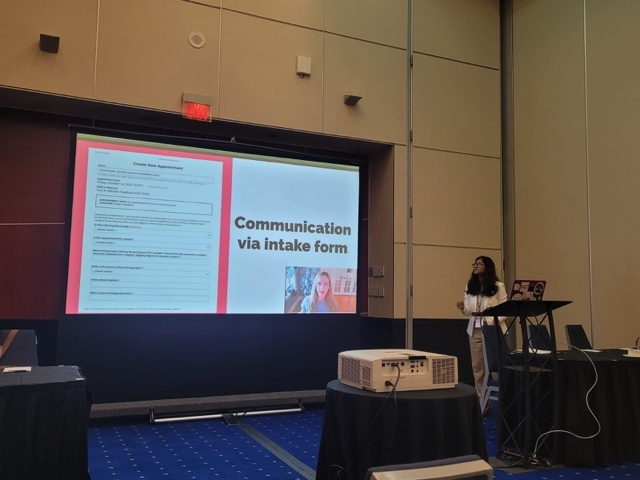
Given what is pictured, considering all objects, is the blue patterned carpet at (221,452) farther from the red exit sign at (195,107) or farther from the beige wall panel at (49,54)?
the beige wall panel at (49,54)

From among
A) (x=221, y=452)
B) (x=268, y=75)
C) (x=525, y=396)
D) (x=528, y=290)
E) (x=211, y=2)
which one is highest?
(x=211, y=2)

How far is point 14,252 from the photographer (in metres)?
4.25

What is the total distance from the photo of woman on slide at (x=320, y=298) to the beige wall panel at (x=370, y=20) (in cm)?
242

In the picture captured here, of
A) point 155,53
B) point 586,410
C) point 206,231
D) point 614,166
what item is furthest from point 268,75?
point 586,410

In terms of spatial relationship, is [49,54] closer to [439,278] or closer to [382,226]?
[382,226]

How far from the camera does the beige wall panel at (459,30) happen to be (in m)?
5.58

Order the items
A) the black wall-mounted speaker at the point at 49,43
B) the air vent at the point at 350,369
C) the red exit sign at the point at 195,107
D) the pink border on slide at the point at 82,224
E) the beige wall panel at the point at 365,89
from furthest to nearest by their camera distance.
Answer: the beige wall panel at the point at 365,89 < the red exit sign at the point at 195,107 < the pink border on slide at the point at 82,224 < the black wall-mounted speaker at the point at 49,43 < the air vent at the point at 350,369

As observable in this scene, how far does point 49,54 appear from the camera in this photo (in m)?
4.08

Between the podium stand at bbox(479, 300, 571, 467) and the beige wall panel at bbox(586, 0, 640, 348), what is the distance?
5.11 feet

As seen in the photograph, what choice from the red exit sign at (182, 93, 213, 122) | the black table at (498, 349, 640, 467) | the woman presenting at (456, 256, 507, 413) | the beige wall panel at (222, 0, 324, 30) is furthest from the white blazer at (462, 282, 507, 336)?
the beige wall panel at (222, 0, 324, 30)

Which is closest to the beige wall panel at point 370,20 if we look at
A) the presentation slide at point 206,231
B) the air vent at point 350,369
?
the presentation slide at point 206,231

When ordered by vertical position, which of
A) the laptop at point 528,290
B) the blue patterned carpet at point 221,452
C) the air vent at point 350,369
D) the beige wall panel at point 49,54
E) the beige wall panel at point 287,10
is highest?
the beige wall panel at point 287,10

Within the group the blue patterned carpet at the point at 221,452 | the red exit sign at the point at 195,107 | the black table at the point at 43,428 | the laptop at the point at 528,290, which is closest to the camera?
the black table at the point at 43,428

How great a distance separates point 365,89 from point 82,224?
2.92 metres
